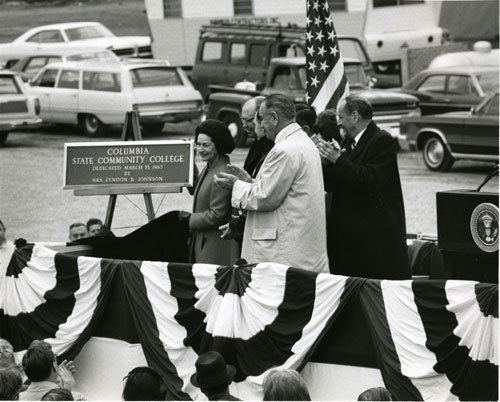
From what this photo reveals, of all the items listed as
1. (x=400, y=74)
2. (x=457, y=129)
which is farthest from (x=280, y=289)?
(x=400, y=74)

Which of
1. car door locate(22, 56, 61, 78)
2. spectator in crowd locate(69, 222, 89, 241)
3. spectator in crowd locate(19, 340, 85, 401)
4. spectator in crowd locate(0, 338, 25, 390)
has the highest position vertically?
spectator in crowd locate(19, 340, 85, 401)

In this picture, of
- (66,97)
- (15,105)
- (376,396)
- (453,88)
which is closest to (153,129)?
(66,97)

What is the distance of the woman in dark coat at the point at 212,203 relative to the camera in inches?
312

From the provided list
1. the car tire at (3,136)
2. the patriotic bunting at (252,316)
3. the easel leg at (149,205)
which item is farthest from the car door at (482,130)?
the patriotic bunting at (252,316)

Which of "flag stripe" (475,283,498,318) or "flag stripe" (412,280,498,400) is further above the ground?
"flag stripe" (475,283,498,318)

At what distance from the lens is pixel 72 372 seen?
305 inches

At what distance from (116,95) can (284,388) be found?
58.2ft

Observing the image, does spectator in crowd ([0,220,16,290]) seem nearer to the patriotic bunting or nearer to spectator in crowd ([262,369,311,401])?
the patriotic bunting

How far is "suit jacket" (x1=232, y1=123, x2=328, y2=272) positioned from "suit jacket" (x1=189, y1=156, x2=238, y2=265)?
75 centimetres

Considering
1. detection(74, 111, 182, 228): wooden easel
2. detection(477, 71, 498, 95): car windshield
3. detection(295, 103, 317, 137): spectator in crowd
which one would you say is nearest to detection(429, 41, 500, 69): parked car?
detection(477, 71, 498, 95): car windshield

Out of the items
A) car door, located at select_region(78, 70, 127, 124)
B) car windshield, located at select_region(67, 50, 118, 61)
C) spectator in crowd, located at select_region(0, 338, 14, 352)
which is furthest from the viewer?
car windshield, located at select_region(67, 50, 118, 61)

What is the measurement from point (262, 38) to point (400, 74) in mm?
4378

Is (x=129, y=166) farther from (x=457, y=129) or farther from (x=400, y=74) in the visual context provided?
(x=400, y=74)

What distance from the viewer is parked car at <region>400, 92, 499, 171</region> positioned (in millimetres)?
18422
